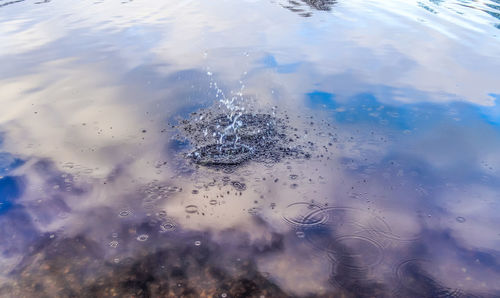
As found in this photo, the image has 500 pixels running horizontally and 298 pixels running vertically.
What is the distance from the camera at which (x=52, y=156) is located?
24.4ft

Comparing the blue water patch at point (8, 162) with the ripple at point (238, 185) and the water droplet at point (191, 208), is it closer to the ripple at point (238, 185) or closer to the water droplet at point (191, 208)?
the water droplet at point (191, 208)

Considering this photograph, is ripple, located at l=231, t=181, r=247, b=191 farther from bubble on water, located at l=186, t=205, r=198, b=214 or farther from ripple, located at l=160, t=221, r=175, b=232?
ripple, located at l=160, t=221, r=175, b=232

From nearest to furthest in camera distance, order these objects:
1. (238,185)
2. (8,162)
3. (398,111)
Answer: (238,185)
(8,162)
(398,111)

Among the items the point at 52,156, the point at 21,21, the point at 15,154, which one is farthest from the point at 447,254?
the point at 21,21

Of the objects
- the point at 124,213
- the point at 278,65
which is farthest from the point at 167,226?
the point at 278,65

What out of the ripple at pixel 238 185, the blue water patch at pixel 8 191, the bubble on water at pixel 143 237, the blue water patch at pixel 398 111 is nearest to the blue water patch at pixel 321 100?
the blue water patch at pixel 398 111

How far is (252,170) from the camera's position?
7.14 metres

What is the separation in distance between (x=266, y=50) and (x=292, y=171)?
669cm

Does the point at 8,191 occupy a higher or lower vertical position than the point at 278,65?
lower

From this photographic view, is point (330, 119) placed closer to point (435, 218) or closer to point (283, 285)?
point (435, 218)

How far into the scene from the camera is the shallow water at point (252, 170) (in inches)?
208

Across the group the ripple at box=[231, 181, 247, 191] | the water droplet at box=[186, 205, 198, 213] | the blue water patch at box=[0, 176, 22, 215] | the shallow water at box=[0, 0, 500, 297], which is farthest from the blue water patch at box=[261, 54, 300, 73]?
the blue water patch at box=[0, 176, 22, 215]

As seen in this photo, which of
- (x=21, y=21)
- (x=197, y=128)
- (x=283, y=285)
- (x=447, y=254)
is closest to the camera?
(x=283, y=285)

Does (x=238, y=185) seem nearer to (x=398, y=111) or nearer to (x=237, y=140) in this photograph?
(x=237, y=140)
